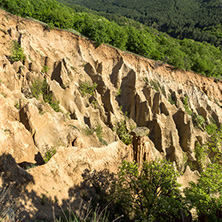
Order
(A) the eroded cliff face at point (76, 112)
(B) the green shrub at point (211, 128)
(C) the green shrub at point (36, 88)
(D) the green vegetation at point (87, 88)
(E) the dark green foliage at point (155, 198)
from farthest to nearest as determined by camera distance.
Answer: (B) the green shrub at point (211, 128) → (D) the green vegetation at point (87, 88) → (C) the green shrub at point (36, 88) → (A) the eroded cliff face at point (76, 112) → (E) the dark green foliage at point (155, 198)

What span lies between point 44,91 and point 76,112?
4.99m

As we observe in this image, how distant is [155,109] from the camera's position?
3272 cm

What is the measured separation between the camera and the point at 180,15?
15125 centimetres

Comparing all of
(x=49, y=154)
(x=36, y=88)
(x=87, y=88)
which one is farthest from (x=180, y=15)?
(x=49, y=154)

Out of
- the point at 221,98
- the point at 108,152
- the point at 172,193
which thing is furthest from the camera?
the point at 221,98

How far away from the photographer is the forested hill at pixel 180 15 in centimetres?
11453

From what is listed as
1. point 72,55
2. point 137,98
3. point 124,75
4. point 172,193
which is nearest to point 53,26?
point 72,55

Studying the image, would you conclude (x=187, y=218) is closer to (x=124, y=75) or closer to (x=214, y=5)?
(x=124, y=75)

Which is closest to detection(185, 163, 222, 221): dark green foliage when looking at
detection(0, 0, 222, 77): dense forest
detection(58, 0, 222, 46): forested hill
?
detection(0, 0, 222, 77): dense forest

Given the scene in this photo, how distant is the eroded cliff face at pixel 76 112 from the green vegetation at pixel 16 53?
644 millimetres

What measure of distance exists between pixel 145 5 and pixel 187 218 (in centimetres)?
21631

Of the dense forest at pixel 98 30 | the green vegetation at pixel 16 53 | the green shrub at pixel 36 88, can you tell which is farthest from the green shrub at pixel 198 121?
the green vegetation at pixel 16 53

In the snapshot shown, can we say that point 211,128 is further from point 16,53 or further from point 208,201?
point 16,53

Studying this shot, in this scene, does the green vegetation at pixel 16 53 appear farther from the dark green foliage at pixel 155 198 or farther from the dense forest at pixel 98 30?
the dark green foliage at pixel 155 198
